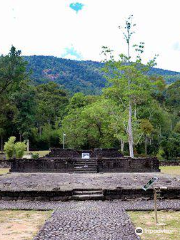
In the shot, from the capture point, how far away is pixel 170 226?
656 cm

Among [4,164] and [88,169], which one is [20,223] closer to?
[88,169]

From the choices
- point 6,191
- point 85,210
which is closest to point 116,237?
point 85,210

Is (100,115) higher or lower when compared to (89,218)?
higher

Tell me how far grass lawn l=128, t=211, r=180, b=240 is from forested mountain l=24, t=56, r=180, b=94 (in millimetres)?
89609

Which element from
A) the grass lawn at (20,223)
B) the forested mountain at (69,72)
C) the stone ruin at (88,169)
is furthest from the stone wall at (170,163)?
the forested mountain at (69,72)

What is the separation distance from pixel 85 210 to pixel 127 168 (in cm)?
1172

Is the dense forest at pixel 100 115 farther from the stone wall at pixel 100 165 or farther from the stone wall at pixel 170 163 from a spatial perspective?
the stone wall at pixel 100 165

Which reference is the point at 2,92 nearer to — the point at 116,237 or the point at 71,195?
the point at 71,195

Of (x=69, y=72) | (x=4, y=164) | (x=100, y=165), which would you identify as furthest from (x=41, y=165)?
(x=69, y=72)

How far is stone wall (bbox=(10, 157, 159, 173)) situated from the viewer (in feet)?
64.9

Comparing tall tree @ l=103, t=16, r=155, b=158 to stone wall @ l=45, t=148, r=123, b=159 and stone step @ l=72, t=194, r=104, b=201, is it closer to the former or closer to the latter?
stone wall @ l=45, t=148, r=123, b=159

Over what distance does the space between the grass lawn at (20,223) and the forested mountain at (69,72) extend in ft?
292

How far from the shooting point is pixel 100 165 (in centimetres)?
1980

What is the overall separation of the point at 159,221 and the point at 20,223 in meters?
3.14
